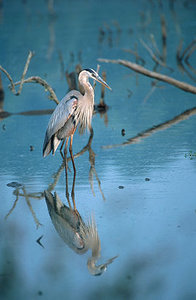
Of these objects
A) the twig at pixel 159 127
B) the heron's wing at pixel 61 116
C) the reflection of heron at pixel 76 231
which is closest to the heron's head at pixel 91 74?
the heron's wing at pixel 61 116

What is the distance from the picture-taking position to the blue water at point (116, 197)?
4812 mm

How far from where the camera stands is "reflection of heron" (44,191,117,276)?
5152 mm

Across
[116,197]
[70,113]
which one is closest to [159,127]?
[70,113]

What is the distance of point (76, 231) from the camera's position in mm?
5855

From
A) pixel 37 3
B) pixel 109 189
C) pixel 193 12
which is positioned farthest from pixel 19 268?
pixel 37 3

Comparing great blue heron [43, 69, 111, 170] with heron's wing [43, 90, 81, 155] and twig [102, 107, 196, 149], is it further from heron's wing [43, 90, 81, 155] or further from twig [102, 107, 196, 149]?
twig [102, 107, 196, 149]

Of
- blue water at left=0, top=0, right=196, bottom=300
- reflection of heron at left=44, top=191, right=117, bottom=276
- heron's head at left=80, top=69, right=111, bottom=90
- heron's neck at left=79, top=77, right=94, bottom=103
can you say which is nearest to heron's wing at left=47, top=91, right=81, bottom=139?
heron's neck at left=79, top=77, right=94, bottom=103

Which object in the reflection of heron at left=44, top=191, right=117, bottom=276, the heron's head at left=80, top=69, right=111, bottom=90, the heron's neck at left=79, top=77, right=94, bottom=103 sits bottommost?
the reflection of heron at left=44, top=191, right=117, bottom=276

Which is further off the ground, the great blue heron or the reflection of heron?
the great blue heron

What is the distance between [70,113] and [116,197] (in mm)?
1632

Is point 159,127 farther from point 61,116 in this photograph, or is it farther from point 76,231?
point 76,231

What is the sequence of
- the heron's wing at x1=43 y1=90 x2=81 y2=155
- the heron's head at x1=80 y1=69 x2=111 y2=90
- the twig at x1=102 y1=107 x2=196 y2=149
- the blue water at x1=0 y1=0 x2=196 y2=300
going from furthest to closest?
the twig at x1=102 y1=107 x2=196 y2=149 < the heron's head at x1=80 y1=69 x2=111 y2=90 < the heron's wing at x1=43 y1=90 x2=81 y2=155 < the blue water at x1=0 y1=0 x2=196 y2=300

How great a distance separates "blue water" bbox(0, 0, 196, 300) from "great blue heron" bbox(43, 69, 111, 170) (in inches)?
15.4

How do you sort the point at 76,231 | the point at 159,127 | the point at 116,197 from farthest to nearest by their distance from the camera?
the point at 159,127, the point at 116,197, the point at 76,231
